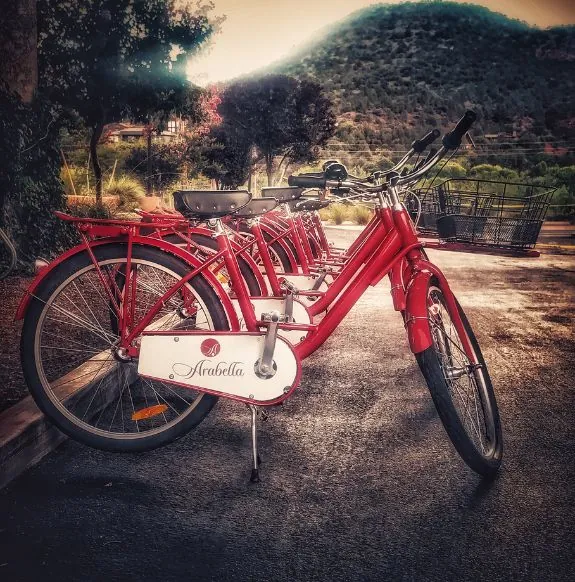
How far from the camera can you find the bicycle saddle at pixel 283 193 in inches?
220

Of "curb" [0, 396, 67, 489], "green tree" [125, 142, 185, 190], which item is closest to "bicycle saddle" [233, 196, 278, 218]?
"curb" [0, 396, 67, 489]

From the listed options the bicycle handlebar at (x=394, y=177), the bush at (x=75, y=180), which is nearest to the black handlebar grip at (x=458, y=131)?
the bicycle handlebar at (x=394, y=177)

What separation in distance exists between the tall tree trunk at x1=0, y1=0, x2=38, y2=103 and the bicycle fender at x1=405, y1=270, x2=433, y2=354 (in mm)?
6680

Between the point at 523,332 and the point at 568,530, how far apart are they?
143 inches

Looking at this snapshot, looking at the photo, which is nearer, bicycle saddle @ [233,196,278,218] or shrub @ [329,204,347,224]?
bicycle saddle @ [233,196,278,218]

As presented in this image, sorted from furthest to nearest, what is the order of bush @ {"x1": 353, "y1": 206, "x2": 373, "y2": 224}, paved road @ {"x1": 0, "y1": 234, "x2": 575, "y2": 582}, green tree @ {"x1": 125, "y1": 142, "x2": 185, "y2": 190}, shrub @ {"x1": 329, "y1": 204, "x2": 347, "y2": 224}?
green tree @ {"x1": 125, "y1": 142, "x2": 185, "y2": 190} → shrub @ {"x1": 329, "y1": 204, "x2": 347, "y2": 224} → bush @ {"x1": 353, "y1": 206, "x2": 373, "y2": 224} → paved road @ {"x1": 0, "y1": 234, "x2": 575, "y2": 582}

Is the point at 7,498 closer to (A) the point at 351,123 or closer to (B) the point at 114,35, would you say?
(B) the point at 114,35

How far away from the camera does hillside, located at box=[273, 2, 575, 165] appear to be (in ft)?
169

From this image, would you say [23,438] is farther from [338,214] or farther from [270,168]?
[270,168]

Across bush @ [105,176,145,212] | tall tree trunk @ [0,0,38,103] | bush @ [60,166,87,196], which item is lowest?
bush @ [105,176,145,212]

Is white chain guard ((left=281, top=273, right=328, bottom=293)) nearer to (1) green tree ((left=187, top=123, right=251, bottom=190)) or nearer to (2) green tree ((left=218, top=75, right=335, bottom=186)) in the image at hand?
(1) green tree ((left=187, top=123, right=251, bottom=190))

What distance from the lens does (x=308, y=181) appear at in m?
3.26

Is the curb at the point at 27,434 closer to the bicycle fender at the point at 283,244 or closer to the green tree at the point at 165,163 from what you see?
the bicycle fender at the point at 283,244

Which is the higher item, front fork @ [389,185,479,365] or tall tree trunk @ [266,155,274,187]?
front fork @ [389,185,479,365]
